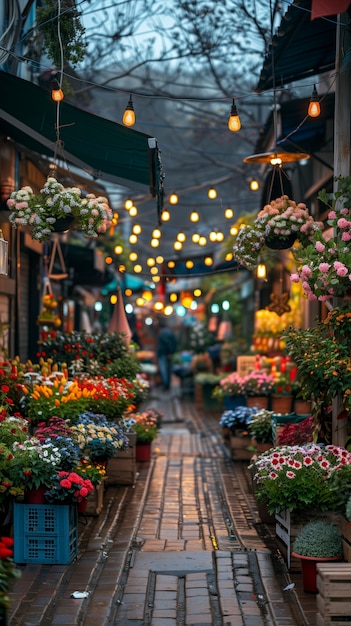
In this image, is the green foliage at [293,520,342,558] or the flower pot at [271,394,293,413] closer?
the green foliage at [293,520,342,558]

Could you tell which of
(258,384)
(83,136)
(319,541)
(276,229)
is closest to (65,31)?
(83,136)

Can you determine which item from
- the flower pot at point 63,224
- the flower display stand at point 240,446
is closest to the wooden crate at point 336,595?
the flower pot at point 63,224

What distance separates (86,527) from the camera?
37.3ft

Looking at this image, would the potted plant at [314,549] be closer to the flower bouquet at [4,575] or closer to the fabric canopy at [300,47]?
the flower bouquet at [4,575]

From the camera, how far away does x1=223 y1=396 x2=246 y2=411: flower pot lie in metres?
19.3

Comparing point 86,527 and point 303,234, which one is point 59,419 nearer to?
point 86,527

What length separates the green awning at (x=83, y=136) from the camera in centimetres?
1124

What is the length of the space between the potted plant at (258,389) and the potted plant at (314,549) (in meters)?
10.1

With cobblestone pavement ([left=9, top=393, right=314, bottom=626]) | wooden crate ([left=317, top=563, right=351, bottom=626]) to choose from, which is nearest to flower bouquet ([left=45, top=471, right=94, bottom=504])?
cobblestone pavement ([left=9, top=393, right=314, bottom=626])

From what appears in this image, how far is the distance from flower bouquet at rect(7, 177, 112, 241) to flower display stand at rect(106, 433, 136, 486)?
15.7ft

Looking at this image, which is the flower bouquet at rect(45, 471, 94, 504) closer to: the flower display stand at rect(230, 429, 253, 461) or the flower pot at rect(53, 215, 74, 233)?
the flower pot at rect(53, 215, 74, 233)

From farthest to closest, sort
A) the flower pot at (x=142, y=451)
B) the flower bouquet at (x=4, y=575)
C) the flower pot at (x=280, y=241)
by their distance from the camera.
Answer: the flower pot at (x=142, y=451)
the flower pot at (x=280, y=241)
the flower bouquet at (x=4, y=575)

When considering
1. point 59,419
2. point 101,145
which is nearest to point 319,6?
point 101,145

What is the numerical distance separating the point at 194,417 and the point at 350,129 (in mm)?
17107
